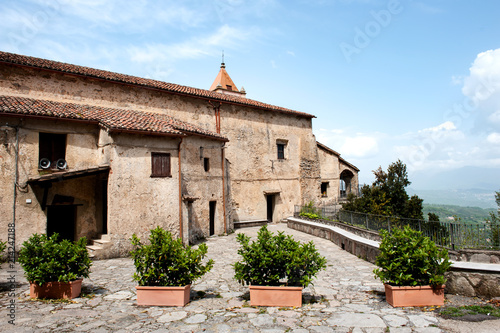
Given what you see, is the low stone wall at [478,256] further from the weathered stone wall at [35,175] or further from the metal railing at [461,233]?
the weathered stone wall at [35,175]

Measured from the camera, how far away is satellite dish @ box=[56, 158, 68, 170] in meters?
13.1

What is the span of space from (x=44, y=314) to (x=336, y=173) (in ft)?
87.7

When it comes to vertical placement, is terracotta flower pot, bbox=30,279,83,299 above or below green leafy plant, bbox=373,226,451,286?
below

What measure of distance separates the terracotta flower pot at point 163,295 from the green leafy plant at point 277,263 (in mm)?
1183

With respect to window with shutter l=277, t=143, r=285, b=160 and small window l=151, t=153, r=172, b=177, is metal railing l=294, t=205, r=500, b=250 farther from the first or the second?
window with shutter l=277, t=143, r=285, b=160

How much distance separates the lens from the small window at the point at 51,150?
1284cm

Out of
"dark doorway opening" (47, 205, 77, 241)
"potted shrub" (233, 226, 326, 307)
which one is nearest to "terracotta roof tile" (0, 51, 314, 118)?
"dark doorway opening" (47, 205, 77, 241)

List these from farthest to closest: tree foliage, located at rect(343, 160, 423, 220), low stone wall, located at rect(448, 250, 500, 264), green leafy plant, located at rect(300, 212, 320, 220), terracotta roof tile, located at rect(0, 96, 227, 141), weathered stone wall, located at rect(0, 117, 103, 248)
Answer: tree foliage, located at rect(343, 160, 423, 220) → green leafy plant, located at rect(300, 212, 320, 220) → terracotta roof tile, located at rect(0, 96, 227, 141) → weathered stone wall, located at rect(0, 117, 103, 248) → low stone wall, located at rect(448, 250, 500, 264)

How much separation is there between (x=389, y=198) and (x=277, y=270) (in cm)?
2103

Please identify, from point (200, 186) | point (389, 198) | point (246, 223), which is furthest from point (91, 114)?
point (389, 198)

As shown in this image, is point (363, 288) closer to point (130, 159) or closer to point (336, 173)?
point (130, 159)

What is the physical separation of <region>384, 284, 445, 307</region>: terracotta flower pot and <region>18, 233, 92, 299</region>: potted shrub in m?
6.41

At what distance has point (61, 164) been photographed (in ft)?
43.3

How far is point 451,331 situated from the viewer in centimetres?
493
